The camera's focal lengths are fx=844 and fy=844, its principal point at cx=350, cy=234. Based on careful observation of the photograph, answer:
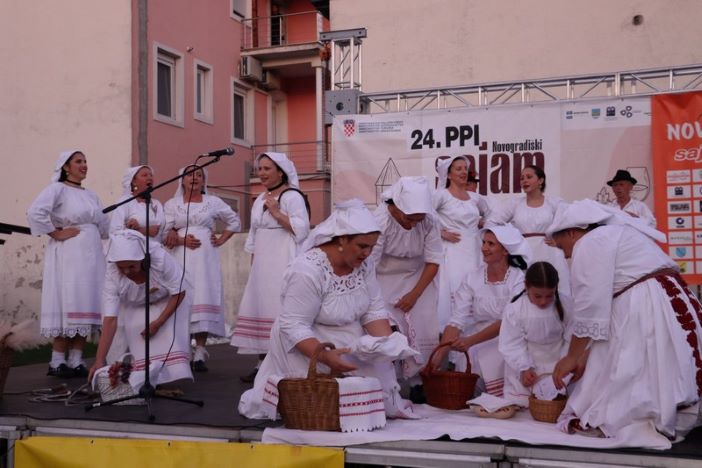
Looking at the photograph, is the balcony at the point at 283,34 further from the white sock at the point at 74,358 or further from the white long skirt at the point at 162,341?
the white long skirt at the point at 162,341

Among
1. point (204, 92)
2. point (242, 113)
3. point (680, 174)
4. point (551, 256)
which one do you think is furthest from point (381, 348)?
point (242, 113)

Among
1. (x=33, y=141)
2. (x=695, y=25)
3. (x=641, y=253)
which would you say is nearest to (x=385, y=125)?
(x=641, y=253)

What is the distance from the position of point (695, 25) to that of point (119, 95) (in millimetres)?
10252

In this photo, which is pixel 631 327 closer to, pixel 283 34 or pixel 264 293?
pixel 264 293

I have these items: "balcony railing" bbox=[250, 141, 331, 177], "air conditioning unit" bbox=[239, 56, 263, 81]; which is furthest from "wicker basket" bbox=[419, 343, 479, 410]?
"air conditioning unit" bbox=[239, 56, 263, 81]

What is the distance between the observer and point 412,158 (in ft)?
28.6

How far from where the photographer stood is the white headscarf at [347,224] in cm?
407

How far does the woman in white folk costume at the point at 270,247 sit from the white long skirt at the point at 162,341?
72cm

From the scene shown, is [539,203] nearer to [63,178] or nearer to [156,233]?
[156,233]

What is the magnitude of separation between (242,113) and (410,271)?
15.9 meters

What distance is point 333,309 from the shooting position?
4191mm

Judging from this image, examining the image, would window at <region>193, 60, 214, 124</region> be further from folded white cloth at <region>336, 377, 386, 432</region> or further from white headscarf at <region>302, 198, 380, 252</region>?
folded white cloth at <region>336, 377, 386, 432</region>

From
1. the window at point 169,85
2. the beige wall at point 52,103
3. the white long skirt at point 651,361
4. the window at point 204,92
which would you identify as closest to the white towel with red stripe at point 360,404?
the white long skirt at point 651,361

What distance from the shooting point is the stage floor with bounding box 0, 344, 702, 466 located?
356 cm
